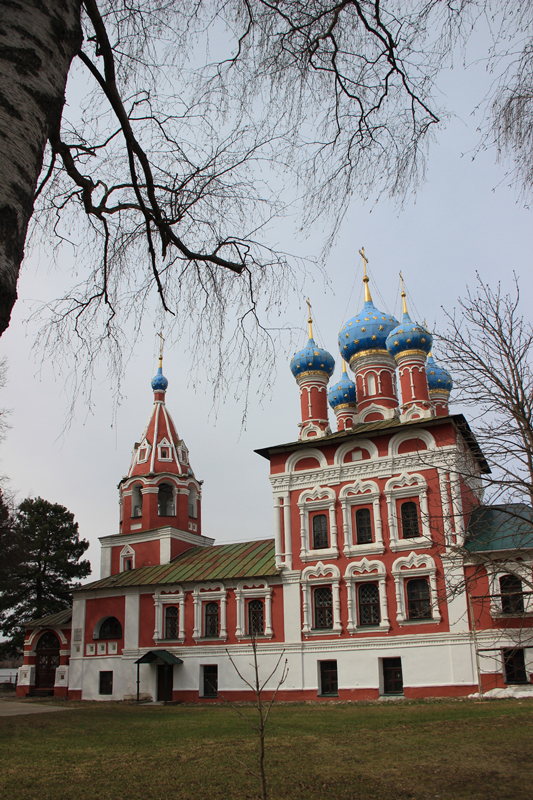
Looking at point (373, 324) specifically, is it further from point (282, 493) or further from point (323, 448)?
point (282, 493)

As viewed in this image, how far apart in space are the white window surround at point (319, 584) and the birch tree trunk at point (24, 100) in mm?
18933

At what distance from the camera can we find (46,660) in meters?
27.5

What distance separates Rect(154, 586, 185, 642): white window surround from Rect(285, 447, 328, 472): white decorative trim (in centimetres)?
597

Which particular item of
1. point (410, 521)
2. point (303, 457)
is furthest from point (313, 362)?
point (410, 521)

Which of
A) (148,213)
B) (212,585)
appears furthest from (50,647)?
(148,213)

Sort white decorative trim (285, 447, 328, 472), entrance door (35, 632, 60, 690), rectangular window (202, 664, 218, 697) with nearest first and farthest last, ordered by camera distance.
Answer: rectangular window (202, 664, 218, 697) → white decorative trim (285, 447, 328, 472) → entrance door (35, 632, 60, 690)

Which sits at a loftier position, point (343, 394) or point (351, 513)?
point (343, 394)

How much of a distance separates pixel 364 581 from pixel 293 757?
36.3 ft

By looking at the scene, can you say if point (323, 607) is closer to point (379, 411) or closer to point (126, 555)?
point (379, 411)

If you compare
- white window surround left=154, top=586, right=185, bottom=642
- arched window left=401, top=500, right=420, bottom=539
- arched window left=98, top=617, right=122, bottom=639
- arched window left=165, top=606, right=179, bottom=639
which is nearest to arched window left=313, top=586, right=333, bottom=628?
arched window left=401, top=500, right=420, bottom=539

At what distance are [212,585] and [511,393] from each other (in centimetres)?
1459

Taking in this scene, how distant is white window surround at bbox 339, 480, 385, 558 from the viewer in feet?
64.4

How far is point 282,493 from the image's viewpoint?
21.7 meters

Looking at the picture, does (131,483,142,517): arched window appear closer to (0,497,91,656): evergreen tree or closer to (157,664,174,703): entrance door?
(157,664,174,703): entrance door
